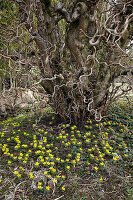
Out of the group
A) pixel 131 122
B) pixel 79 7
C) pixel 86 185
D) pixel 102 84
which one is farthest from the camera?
pixel 131 122

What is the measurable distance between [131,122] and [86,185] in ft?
6.36

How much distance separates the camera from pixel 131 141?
9.13 feet

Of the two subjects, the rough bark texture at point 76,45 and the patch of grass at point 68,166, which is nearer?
the patch of grass at point 68,166

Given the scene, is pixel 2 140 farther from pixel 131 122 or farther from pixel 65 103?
pixel 131 122

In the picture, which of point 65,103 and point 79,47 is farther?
point 65,103

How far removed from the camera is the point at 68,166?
200cm

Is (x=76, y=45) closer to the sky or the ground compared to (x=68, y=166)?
closer to the sky

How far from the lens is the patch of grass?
1.81 meters

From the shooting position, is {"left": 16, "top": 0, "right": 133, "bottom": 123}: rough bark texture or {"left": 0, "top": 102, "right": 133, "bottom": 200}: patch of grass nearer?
{"left": 0, "top": 102, "right": 133, "bottom": 200}: patch of grass

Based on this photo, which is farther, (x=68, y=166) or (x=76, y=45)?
(x=76, y=45)

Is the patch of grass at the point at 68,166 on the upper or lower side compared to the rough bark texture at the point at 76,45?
lower

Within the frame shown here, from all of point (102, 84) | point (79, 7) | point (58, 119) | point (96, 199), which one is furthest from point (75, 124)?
point (79, 7)

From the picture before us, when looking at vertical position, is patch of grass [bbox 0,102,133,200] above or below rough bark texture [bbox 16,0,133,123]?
below

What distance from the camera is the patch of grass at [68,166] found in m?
1.81
